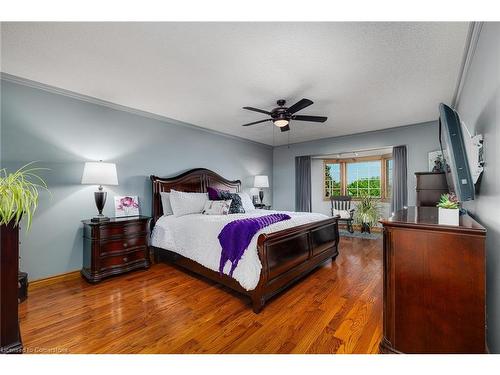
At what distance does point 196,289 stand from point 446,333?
2.25 meters

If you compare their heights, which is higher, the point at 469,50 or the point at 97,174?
the point at 469,50

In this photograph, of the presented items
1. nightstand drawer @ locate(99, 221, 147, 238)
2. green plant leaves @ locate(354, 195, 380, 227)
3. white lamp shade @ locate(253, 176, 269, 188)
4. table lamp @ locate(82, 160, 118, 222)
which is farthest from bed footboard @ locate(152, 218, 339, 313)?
green plant leaves @ locate(354, 195, 380, 227)

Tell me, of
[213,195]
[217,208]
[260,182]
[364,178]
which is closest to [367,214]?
[364,178]

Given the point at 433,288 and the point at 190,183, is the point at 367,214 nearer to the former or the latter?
the point at 190,183

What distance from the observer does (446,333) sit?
1.31 meters

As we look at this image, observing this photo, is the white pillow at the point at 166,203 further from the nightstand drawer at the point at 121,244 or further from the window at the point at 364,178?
the window at the point at 364,178

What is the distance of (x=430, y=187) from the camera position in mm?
3375

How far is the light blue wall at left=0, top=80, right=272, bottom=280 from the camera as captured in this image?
105 inches

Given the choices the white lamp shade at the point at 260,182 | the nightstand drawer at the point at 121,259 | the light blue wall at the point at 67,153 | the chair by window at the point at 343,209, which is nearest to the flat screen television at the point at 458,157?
the nightstand drawer at the point at 121,259

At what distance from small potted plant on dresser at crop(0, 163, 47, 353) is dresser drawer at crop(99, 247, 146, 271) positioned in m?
1.56

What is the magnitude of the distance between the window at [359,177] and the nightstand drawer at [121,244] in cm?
555

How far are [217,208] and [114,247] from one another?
1473 millimetres

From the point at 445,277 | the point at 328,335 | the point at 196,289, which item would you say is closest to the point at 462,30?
the point at 445,277
